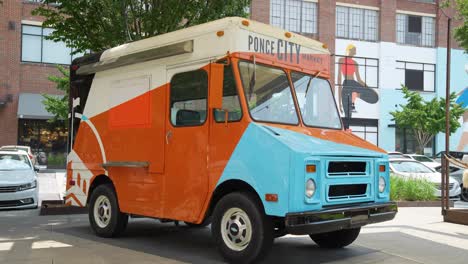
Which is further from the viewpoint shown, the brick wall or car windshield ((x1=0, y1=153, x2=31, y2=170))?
the brick wall

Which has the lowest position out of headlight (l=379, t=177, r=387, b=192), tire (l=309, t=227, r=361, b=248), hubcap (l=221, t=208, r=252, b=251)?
tire (l=309, t=227, r=361, b=248)

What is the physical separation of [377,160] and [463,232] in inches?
148

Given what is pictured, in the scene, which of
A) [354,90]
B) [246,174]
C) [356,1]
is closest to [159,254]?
[246,174]

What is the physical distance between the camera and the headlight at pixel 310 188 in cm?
607

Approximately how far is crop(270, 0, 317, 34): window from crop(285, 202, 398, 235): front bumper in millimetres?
32237

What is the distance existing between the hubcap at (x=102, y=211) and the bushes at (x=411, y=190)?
27.5 ft

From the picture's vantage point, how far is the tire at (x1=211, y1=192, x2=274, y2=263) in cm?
614

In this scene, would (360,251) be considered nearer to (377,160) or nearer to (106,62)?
(377,160)

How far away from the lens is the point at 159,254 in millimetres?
7355

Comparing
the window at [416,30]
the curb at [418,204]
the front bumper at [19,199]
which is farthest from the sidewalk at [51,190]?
the window at [416,30]

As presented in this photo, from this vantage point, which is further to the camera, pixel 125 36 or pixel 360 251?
pixel 125 36

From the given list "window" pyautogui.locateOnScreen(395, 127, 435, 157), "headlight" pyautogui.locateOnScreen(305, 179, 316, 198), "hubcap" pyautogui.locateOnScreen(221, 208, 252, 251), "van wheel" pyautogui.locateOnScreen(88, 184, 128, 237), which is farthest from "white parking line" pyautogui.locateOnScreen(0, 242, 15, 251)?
"window" pyautogui.locateOnScreen(395, 127, 435, 157)

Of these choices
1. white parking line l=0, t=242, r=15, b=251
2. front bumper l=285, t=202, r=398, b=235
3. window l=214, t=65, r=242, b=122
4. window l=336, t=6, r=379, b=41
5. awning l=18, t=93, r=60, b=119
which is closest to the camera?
front bumper l=285, t=202, r=398, b=235

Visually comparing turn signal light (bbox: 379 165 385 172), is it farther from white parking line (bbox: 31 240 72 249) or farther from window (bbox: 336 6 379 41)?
window (bbox: 336 6 379 41)
